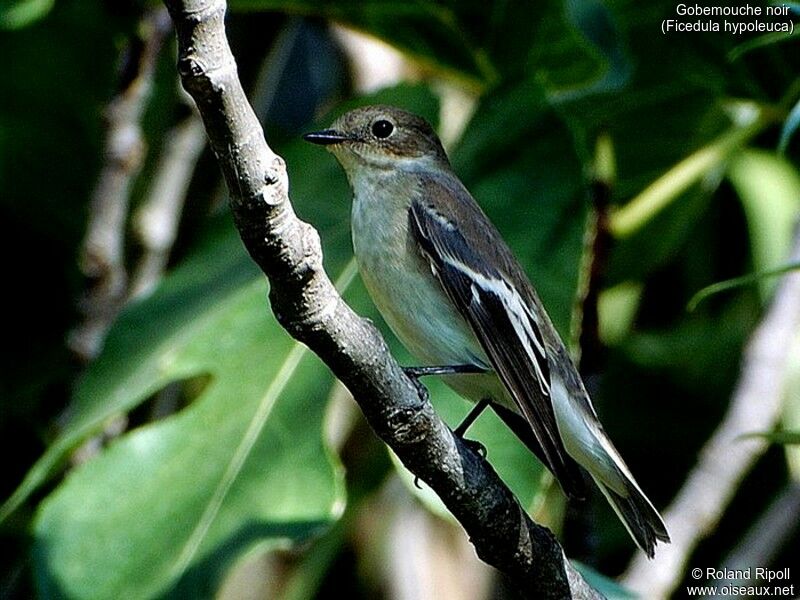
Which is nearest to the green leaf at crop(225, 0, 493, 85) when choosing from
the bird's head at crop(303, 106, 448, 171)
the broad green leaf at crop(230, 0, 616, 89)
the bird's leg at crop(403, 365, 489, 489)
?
the broad green leaf at crop(230, 0, 616, 89)

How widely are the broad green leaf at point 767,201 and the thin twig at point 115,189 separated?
1717 mm

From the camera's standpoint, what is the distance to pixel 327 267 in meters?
3.24

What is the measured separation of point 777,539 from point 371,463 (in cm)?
110

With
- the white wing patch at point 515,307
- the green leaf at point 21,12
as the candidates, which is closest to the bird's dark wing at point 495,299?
the white wing patch at point 515,307

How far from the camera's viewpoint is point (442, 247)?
258 cm

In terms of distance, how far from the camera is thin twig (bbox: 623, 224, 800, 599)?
123 inches

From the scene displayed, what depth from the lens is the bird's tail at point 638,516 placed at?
2.42 m

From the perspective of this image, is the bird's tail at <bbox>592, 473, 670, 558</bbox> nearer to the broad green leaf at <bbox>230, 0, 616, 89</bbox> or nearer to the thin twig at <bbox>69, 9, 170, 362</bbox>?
the broad green leaf at <bbox>230, 0, 616, 89</bbox>

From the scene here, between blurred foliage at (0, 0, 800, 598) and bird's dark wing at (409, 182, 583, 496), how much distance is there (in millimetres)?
311

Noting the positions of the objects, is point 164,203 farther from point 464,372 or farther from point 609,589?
point 609,589

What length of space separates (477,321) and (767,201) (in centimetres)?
174

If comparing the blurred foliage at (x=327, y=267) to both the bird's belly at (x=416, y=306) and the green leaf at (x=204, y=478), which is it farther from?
the bird's belly at (x=416, y=306)

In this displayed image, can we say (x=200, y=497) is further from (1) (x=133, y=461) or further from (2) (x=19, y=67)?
(2) (x=19, y=67)

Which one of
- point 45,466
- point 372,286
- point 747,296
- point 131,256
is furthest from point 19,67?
point 747,296
